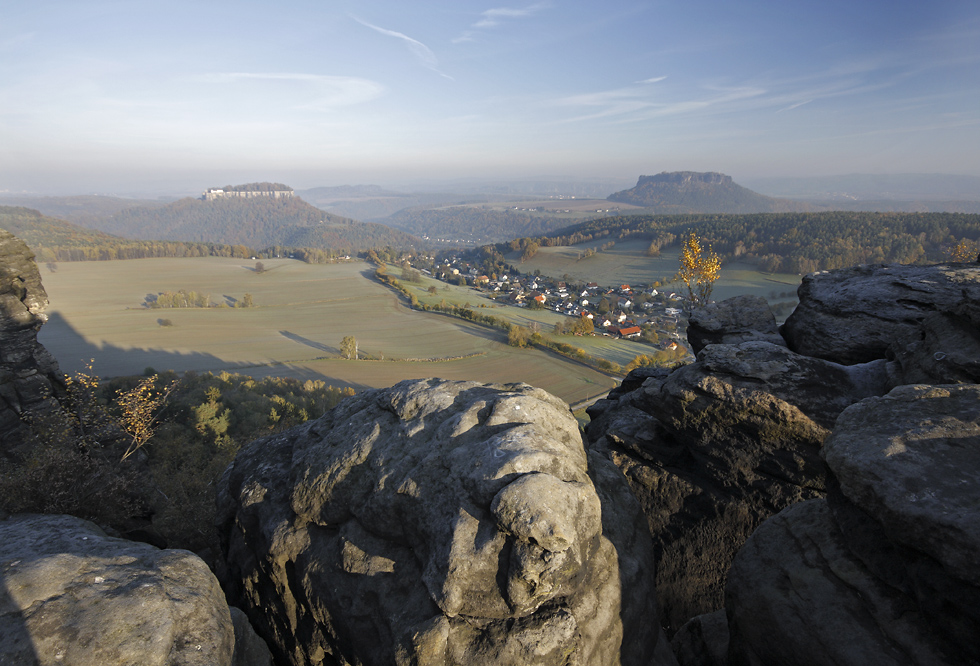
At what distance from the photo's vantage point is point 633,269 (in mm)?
123688

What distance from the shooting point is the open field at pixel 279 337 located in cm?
4794

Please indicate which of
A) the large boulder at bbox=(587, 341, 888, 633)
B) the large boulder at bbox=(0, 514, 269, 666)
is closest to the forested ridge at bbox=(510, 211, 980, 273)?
the large boulder at bbox=(587, 341, 888, 633)

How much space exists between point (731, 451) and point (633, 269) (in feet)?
404

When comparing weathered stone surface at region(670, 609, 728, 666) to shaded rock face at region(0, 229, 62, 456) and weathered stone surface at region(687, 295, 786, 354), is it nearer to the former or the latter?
weathered stone surface at region(687, 295, 786, 354)

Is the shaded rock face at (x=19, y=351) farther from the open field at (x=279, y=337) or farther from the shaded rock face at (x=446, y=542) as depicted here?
the open field at (x=279, y=337)

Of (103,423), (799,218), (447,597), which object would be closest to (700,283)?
(447,597)

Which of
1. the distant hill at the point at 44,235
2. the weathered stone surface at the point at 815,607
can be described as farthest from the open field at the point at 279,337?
the distant hill at the point at 44,235

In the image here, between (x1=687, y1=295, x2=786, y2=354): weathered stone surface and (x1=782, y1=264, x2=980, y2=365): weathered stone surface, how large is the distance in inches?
43.0

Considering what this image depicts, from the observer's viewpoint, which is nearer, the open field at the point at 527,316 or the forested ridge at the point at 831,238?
the open field at the point at 527,316

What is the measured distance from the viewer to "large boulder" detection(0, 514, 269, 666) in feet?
14.3

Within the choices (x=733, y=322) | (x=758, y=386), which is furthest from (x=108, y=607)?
(x=733, y=322)

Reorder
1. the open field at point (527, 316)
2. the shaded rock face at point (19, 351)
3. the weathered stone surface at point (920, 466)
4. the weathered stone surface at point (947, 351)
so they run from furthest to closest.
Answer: the open field at point (527, 316) → the shaded rock face at point (19, 351) → the weathered stone surface at point (947, 351) → the weathered stone surface at point (920, 466)

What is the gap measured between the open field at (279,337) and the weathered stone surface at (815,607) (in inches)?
1451

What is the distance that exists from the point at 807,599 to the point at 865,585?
2.21ft
